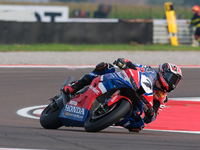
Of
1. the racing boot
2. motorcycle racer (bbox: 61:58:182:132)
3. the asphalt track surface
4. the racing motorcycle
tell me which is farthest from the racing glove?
the asphalt track surface

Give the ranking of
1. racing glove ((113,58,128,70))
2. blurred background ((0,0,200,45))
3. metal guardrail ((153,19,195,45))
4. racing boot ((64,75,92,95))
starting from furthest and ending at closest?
1. metal guardrail ((153,19,195,45))
2. blurred background ((0,0,200,45))
3. racing boot ((64,75,92,95))
4. racing glove ((113,58,128,70))

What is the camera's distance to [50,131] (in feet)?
16.9

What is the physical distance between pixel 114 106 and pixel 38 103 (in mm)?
3695

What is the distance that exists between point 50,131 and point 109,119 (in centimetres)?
99

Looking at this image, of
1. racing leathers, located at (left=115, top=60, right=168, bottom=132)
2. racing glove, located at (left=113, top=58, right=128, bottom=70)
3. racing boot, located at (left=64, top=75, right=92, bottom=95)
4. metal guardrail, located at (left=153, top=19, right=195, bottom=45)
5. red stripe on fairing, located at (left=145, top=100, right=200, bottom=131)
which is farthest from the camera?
metal guardrail, located at (left=153, top=19, right=195, bottom=45)

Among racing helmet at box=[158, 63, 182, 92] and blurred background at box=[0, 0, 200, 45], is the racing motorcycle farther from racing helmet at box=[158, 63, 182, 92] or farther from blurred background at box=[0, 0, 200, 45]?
blurred background at box=[0, 0, 200, 45]

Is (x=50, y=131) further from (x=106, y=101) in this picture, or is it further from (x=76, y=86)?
(x=106, y=101)

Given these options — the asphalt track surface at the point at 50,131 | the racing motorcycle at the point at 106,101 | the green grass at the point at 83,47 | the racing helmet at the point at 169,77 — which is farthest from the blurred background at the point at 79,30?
the racing helmet at the point at 169,77

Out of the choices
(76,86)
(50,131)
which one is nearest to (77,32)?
(76,86)

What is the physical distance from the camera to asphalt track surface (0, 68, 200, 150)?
13.8 ft

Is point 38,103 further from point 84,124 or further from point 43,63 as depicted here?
point 43,63

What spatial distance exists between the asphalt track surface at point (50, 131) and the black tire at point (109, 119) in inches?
4.1

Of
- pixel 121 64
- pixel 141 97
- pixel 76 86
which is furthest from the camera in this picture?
pixel 76 86

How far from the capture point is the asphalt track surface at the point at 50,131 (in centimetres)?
421
